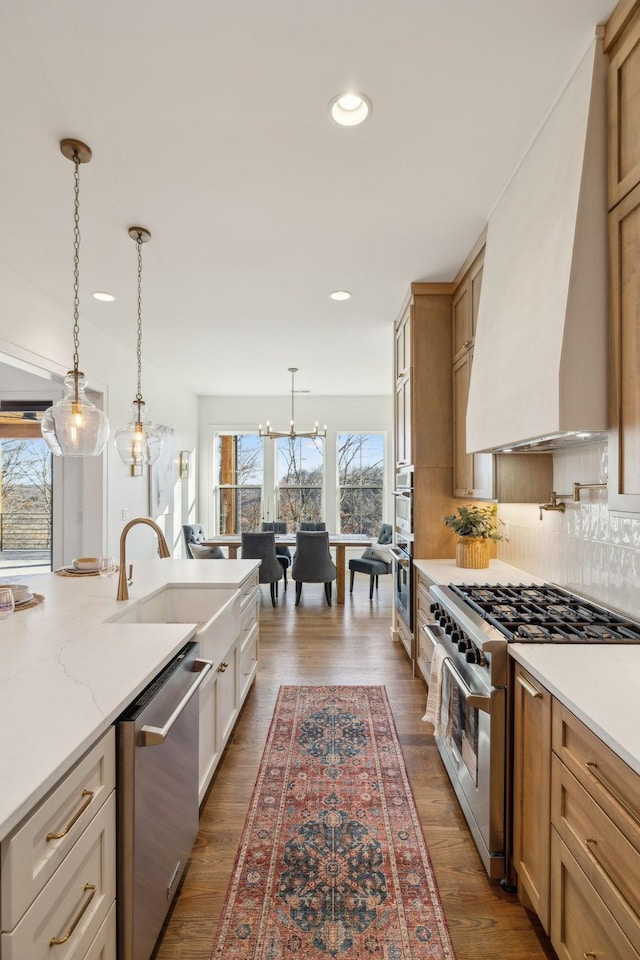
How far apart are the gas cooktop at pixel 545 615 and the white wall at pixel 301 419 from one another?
509 cm

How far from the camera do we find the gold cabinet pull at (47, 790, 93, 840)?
90 centimetres

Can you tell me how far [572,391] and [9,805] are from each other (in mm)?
1698

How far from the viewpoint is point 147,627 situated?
1.75m

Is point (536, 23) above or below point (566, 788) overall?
above

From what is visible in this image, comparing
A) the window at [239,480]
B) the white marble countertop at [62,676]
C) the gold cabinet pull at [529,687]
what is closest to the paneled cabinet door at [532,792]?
the gold cabinet pull at [529,687]

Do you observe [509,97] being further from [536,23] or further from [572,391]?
[572,391]

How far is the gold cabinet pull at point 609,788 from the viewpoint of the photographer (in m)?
0.97

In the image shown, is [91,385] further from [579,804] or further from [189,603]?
[579,804]

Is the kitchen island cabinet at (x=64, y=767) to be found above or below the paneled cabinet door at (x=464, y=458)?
below

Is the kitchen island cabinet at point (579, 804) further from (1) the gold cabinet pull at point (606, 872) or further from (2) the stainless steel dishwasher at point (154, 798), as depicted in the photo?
(2) the stainless steel dishwasher at point (154, 798)

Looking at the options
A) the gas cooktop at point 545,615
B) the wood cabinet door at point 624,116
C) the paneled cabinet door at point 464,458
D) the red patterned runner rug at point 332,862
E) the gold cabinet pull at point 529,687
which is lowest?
the red patterned runner rug at point 332,862

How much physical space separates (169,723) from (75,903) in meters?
0.40

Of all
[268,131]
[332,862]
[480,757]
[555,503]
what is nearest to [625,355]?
[555,503]

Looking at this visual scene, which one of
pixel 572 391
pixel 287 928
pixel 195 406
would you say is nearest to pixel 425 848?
pixel 287 928
